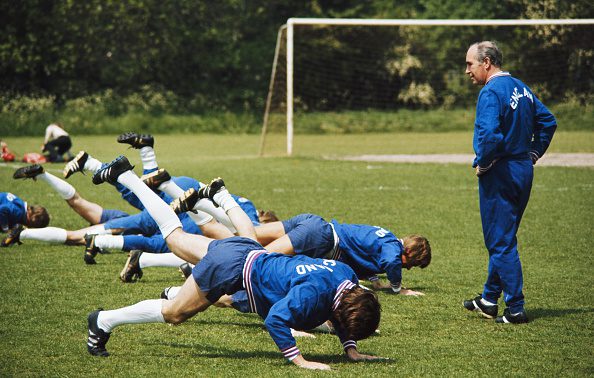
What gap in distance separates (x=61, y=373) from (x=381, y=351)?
2167 millimetres

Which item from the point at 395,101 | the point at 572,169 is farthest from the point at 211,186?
the point at 395,101

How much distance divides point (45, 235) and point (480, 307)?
5.59m

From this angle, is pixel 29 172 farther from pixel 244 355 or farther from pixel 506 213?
pixel 506 213

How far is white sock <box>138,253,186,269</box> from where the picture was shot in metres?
8.40

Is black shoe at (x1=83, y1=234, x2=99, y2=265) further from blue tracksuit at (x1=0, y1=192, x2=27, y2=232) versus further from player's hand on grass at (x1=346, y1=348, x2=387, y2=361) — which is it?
player's hand on grass at (x1=346, y1=348, x2=387, y2=361)

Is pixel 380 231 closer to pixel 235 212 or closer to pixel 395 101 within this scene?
pixel 235 212

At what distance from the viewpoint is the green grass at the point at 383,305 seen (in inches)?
218

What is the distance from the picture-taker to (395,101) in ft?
101

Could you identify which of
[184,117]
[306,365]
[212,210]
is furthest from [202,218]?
[184,117]

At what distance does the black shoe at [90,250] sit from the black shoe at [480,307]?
4.08m

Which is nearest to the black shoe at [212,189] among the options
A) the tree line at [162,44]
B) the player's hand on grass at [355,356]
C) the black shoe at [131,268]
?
the player's hand on grass at [355,356]

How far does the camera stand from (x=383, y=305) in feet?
24.3

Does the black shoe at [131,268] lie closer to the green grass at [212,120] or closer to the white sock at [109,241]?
the white sock at [109,241]

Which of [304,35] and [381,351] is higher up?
[304,35]
